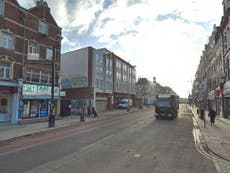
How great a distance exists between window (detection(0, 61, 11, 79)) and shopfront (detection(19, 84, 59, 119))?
6.95ft

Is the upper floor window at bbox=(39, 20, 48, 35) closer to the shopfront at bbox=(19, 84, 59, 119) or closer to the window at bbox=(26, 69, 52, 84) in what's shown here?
the window at bbox=(26, 69, 52, 84)

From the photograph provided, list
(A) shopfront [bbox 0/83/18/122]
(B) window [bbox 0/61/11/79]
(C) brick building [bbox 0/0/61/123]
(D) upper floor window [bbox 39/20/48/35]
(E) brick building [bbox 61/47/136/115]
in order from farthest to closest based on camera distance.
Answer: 1. (E) brick building [bbox 61/47/136/115]
2. (D) upper floor window [bbox 39/20/48/35]
3. (C) brick building [bbox 0/0/61/123]
4. (A) shopfront [bbox 0/83/18/122]
5. (B) window [bbox 0/61/11/79]

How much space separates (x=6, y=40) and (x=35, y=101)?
303 inches

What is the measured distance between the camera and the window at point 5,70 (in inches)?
773

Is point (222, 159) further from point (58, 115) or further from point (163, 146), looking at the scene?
point (58, 115)

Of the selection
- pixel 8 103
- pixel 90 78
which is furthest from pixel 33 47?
pixel 90 78

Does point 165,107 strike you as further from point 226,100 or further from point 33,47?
point 33,47

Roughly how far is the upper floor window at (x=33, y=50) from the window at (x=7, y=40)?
2433mm

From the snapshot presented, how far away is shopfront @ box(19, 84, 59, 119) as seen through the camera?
2188 cm

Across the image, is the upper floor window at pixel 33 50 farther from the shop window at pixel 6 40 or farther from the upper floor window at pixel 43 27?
the shop window at pixel 6 40

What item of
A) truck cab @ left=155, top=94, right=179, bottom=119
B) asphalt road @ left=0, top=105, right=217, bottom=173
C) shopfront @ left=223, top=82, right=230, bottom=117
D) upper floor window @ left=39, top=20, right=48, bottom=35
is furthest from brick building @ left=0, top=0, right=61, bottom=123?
shopfront @ left=223, top=82, right=230, bottom=117

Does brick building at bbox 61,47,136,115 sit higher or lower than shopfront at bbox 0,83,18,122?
higher

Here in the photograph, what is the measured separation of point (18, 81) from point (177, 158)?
18.7m

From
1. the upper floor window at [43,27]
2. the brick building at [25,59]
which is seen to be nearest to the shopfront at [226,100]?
the brick building at [25,59]
